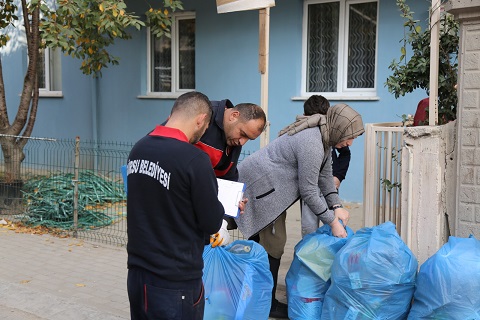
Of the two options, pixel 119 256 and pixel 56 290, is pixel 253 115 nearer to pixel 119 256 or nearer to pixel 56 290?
pixel 56 290

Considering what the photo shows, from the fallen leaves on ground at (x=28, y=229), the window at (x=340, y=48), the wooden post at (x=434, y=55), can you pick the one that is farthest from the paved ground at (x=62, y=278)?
the window at (x=340, y=48)

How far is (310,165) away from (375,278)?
88cm

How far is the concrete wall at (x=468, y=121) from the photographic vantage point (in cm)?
400

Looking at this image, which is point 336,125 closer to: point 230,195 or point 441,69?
point 230,195

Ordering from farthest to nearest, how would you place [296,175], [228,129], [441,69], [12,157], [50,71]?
[50,71] → [12,157] → [441,69] → [296,175] → [228,129]

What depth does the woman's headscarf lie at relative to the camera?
4.15 metres

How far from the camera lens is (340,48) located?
357 inches

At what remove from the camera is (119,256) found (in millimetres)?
6457

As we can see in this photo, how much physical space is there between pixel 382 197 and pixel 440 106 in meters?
0.89

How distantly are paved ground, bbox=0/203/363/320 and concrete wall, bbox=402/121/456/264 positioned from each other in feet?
4.54

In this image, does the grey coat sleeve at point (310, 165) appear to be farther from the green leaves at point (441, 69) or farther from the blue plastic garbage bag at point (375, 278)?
the green leaves at point (441, 69)

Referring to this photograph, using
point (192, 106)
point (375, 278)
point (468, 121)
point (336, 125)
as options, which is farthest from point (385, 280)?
point (192, 106)

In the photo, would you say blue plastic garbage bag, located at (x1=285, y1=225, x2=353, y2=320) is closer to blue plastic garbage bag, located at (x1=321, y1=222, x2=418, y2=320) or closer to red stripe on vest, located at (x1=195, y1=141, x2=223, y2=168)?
blue plastic garbage bag, located at (x1=321, y1=222, x2=418, y2=320)

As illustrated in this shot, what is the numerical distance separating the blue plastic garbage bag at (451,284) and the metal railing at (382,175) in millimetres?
1217
